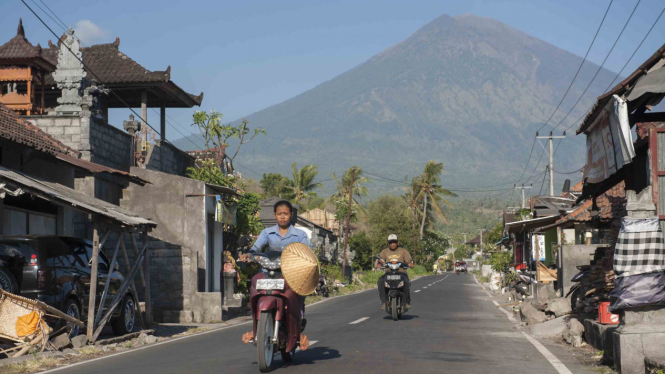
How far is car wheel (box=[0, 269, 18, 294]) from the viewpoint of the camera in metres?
11.7

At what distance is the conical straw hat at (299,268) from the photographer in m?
8.58

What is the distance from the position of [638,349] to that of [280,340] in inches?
164

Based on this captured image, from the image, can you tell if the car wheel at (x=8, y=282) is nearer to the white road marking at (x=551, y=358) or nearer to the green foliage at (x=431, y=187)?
the white road marking at (x=551, y=358)

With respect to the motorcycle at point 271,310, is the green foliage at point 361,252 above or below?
below

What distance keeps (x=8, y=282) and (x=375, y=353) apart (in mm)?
5855

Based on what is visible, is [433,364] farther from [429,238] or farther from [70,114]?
[429,238]

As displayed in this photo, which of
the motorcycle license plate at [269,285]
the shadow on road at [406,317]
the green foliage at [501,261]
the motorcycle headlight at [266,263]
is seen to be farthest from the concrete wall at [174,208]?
the green foliage at [501,261]

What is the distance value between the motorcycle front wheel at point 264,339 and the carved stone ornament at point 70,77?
1427cm

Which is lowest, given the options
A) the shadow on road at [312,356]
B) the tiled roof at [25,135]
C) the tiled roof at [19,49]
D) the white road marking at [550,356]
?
the white road marking at [550,356]

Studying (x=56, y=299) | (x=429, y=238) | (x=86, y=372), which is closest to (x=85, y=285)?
(x=56, y=299)

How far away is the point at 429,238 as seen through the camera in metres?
102

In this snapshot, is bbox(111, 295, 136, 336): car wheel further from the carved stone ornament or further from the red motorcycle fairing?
the carved stone ornament

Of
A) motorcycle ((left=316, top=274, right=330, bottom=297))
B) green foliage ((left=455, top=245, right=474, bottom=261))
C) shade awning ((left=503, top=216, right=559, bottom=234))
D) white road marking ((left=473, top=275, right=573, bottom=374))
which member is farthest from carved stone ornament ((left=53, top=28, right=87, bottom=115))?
green foliage ((left=455, top=245, right=474, bottom=261))

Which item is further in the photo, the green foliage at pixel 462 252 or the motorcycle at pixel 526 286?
the green foliage at pixel 462 252
